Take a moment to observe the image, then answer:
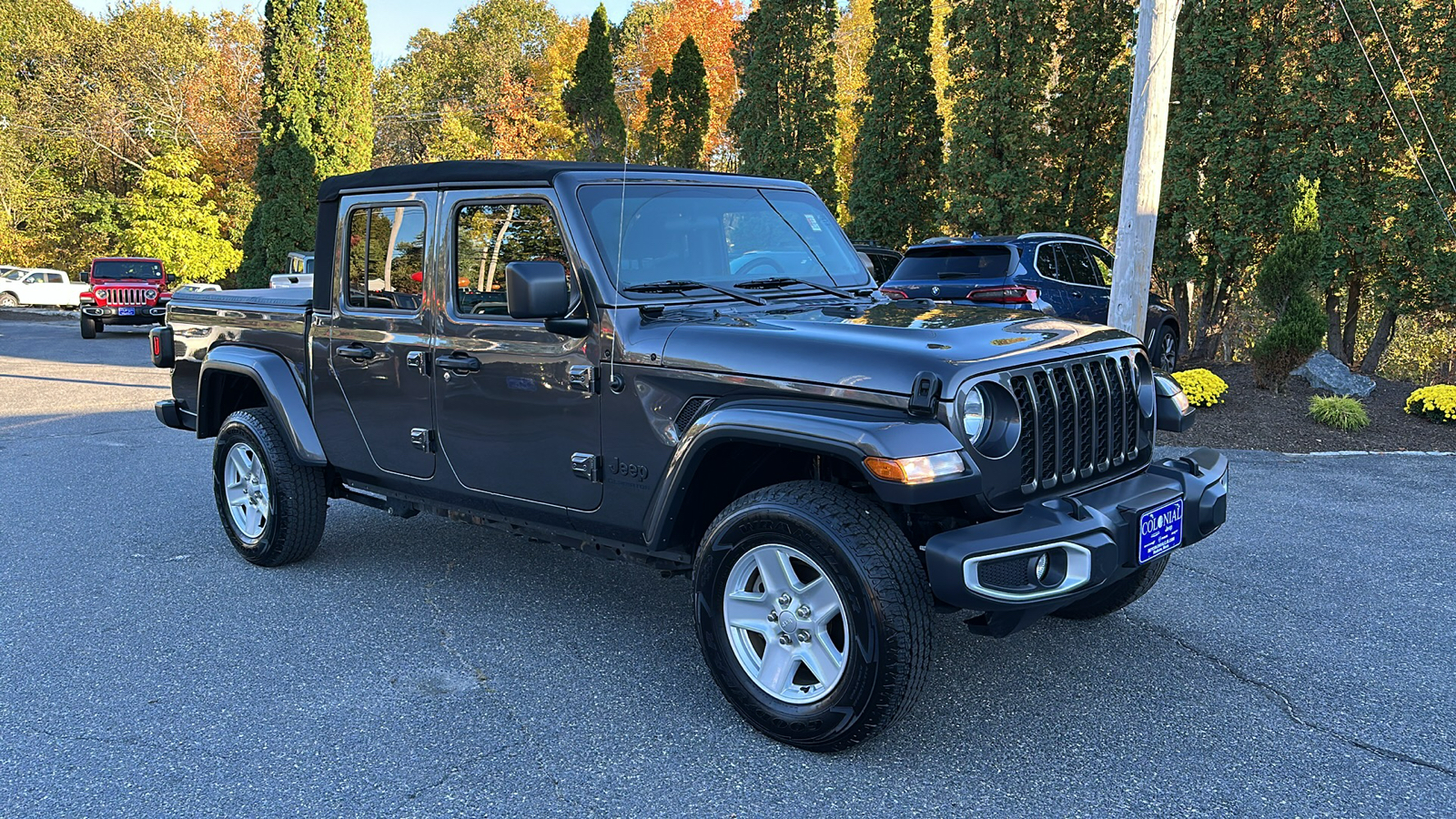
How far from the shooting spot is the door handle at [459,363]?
4.12 m

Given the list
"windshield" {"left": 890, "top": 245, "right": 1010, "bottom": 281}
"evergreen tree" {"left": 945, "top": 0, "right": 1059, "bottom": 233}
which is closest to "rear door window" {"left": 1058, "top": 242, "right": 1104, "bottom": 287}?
"windshield" {"left": 890, "top": 245, "right": 1010, "bottom": 281}

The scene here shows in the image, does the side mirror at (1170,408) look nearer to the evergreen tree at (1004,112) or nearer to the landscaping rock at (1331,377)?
the landscaping rock at (1331,377)

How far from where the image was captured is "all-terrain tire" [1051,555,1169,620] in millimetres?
4230

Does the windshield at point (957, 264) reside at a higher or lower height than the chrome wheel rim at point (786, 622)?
higher

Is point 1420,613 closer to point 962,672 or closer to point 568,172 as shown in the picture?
point 962,672

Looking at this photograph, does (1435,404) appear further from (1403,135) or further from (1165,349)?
(1165,349)

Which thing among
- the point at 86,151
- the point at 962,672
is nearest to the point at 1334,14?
the point at 962,672

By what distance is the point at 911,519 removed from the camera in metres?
3.41

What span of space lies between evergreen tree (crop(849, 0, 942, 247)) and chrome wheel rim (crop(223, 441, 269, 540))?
13.8 metres

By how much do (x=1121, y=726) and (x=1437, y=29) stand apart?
11.0 m

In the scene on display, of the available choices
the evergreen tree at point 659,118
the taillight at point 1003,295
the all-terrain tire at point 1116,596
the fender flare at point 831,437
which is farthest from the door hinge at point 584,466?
the evergreen tree at point 659,118

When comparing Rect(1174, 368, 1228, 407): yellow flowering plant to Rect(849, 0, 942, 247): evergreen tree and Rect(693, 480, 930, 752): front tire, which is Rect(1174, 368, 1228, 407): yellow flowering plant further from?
Rect(693, 480, 930, 752): front tire

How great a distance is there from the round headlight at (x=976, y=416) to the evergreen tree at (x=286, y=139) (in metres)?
22.8

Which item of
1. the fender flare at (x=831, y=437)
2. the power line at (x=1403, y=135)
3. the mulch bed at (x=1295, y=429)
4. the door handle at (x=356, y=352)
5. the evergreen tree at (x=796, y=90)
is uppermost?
the evergreen tree at (x=796, y=90)
